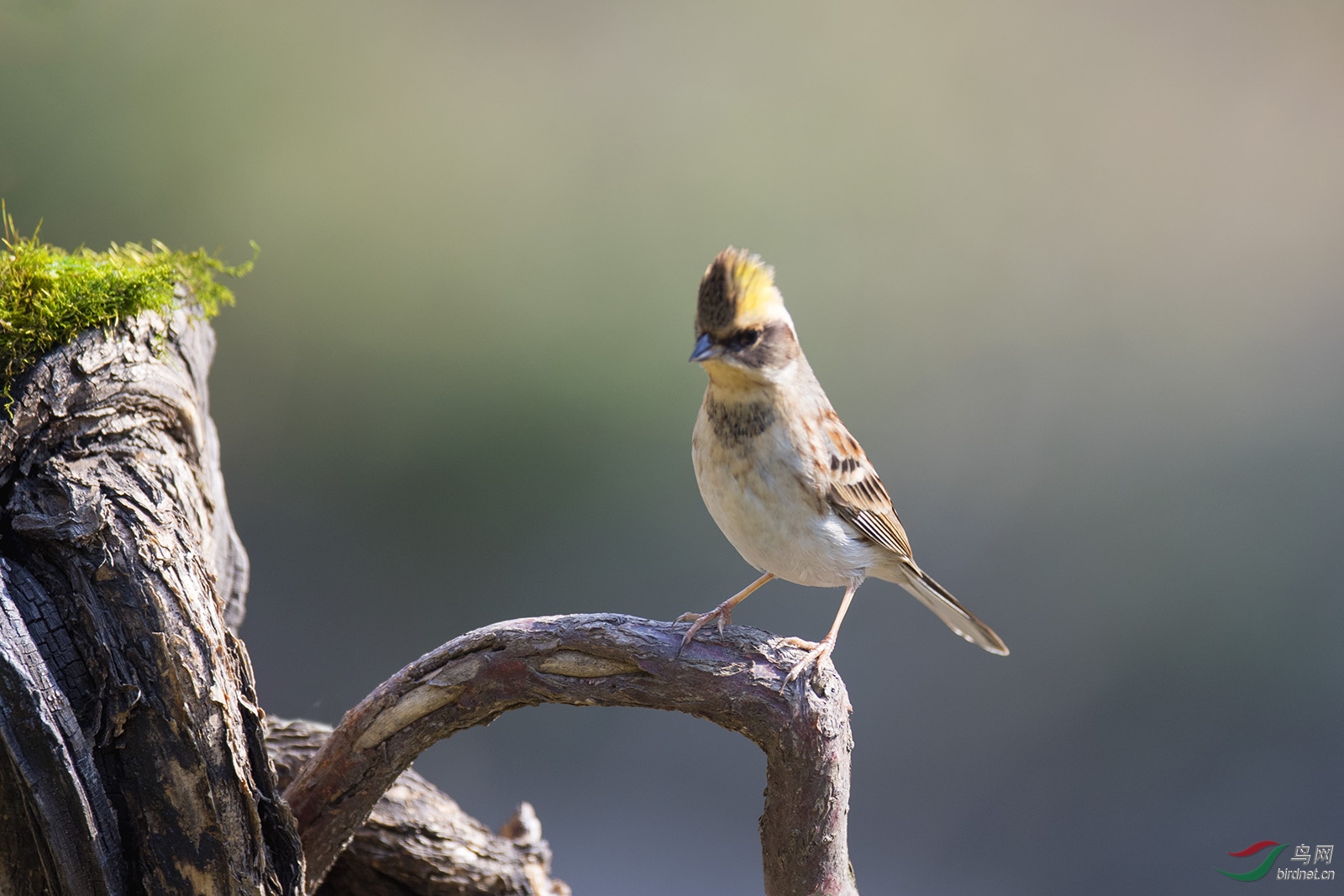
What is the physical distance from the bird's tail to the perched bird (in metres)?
0.24

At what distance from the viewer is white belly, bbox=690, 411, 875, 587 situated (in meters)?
1.78

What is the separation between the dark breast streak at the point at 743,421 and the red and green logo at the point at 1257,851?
8.47 ft

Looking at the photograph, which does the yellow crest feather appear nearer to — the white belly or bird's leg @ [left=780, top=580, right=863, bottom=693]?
the white belly

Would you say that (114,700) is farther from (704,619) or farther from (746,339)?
(746,339)

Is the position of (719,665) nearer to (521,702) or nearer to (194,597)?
(521,702)

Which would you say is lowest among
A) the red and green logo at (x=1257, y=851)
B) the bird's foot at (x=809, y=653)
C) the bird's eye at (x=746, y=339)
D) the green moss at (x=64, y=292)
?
the red and green logo at (x=1257, y=851)

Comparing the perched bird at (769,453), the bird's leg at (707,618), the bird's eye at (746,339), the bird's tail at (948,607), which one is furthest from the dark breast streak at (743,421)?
the bird's tail at (948,607)

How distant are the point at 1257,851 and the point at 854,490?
2358 millimetres

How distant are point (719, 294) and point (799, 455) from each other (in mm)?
366

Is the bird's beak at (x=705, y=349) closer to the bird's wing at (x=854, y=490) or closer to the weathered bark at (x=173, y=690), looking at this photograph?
the bird's wing at (x=854, y=490)

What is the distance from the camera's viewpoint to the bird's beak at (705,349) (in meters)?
1.65

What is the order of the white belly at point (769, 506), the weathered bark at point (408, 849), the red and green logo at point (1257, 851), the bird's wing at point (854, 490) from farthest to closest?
the red and green logo at point (1257, 851)
the weathered bark at point (408, 849)
the bird's wing at point (854, 490)
the white belly at point (769, 506)

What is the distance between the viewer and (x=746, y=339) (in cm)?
170

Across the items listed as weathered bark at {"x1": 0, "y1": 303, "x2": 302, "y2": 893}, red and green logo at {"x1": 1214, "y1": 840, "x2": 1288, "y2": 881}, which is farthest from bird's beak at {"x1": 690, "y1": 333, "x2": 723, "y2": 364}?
red and green logo at {"x1": 1214, "y1": 840, "x2": 1288, "y2": 881}
